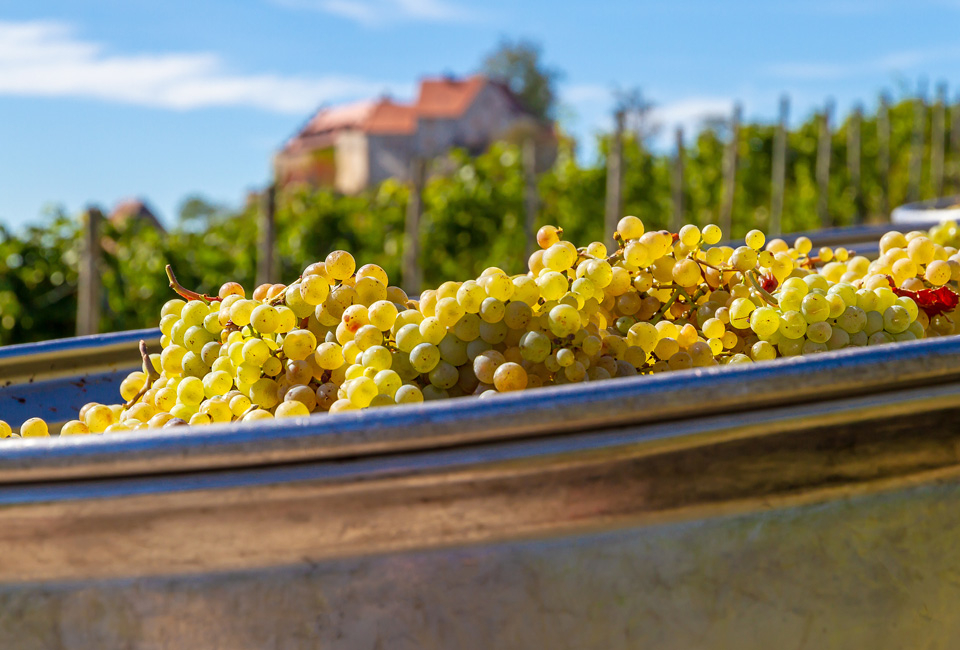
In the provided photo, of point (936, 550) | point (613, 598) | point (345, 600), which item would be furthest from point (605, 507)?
point (936, 550)

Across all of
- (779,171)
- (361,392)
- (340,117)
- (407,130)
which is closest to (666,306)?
(361,392)

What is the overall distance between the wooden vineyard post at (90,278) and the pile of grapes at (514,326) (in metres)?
4.66

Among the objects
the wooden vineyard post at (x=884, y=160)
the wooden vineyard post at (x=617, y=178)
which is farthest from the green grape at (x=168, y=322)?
the wooden vineyard post at (x=884, y=160)

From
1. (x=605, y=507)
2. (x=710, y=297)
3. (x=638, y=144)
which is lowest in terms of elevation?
(x=605, y=507)

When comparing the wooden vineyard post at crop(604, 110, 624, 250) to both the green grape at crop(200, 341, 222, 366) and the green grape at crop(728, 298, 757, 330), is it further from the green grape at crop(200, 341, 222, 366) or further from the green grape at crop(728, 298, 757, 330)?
the green grape at crop(200, 341, 222, 366)

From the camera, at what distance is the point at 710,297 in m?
1.09

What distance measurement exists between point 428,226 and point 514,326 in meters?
7.01

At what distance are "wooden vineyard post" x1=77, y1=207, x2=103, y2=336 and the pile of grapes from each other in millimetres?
4659

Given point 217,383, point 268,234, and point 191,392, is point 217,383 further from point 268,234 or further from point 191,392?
point 268,234

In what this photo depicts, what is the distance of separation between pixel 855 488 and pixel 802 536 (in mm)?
55

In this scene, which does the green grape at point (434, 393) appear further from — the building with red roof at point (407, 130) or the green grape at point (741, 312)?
the building with red roof at point (407, 130)

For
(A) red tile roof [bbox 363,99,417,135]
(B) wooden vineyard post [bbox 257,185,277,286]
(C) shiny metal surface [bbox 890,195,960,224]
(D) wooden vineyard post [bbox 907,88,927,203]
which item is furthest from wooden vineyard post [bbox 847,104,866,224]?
(A) red tile roof [bbox 363,99,417,135]

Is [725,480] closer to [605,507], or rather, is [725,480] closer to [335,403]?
[605,507]

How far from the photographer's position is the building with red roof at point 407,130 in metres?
43.2
